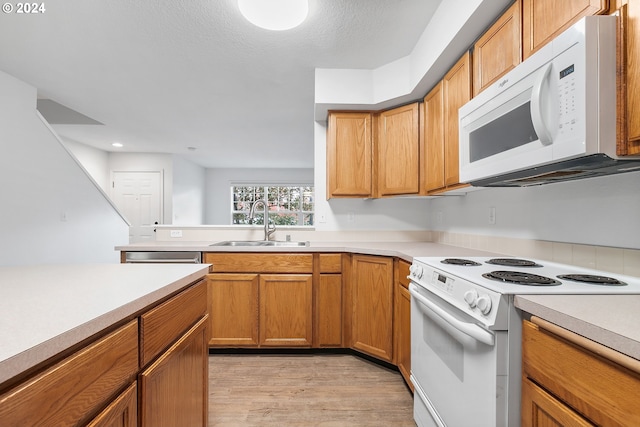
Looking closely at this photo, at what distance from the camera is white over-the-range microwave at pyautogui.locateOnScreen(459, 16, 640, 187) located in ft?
2.94

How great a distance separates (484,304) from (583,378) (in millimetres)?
296

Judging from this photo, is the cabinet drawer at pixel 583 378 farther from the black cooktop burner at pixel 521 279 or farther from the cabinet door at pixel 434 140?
the cabinet door at pixel 434 140

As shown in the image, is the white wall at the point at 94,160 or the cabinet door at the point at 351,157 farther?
the white wall at the point at 94,160

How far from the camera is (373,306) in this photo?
2158mm

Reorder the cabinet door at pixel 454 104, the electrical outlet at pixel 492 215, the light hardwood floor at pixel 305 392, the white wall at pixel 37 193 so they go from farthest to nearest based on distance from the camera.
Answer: the white wall at pixel 37 193
the electrical outlet at pixel 492 215
the cabinet door at pixel 454 104
the light hardwood floor at pixel 305 392

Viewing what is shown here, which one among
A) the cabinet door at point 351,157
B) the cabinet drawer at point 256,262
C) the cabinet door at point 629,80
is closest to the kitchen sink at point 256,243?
the cabinet drawer at point 256,262

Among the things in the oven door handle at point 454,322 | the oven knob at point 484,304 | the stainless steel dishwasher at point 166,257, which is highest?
the oven knob at point 484,304

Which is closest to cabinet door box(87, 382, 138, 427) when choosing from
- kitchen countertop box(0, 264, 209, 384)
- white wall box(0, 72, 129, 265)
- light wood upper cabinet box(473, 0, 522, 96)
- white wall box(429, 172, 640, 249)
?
kitchen countertop box(0, 264, 209, 384)

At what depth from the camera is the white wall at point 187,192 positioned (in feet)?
20.3

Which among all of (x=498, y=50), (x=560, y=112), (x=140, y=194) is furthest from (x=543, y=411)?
(x=140, y=194)

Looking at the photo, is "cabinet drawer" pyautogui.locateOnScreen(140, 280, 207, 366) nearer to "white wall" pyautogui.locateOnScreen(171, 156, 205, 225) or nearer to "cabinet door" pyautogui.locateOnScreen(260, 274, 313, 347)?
"cabinet door" pyautogui.locateOnScreen(260, 274, 313, 347)

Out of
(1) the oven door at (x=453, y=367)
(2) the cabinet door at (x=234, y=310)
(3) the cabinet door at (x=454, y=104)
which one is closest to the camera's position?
(1) the oven door at (x=453, y=367)

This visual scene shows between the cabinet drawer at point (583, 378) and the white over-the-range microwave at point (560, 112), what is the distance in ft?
1.89

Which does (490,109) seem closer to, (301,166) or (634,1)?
(634,1)
